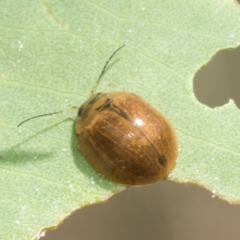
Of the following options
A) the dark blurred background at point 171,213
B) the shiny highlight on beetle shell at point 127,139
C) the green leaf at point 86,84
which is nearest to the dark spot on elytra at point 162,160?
the shiny highlight on beetle shell at point 127,139

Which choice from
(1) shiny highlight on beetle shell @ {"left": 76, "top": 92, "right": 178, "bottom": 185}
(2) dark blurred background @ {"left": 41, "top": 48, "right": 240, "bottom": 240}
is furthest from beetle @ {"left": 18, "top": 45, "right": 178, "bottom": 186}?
(2) dark blurred background @ {"left": 41, "top": 48, "right": 240, "bottom": 240}

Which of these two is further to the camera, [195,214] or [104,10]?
[195,214]

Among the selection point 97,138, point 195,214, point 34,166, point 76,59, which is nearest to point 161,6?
point 76,59

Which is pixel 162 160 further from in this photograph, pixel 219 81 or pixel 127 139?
pixel 219 81

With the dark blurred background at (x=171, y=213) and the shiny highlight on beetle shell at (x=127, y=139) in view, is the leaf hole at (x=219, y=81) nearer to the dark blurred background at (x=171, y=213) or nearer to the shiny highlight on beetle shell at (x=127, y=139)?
the dark blurred background at (x=171, y=213)

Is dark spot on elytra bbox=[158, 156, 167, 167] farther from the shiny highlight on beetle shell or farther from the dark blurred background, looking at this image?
the dark blurred background

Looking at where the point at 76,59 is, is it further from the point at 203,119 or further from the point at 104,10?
the point at 203,119
